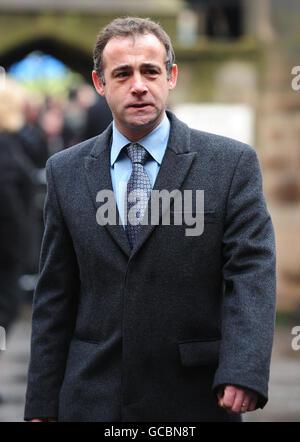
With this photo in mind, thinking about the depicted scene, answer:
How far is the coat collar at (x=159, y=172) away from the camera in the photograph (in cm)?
350

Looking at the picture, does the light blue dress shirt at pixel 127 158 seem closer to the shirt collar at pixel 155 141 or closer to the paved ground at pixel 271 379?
the shirt collar at pixel 155 141

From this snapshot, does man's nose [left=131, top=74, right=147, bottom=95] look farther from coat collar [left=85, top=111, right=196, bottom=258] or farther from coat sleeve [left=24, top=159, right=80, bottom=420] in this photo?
coat sleeve [left=24, top=159, right=80, bottom=420]

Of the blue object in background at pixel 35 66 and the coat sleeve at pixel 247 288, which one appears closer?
the coat sleeve at pixel 247 288

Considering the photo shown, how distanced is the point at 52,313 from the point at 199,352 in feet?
1.86

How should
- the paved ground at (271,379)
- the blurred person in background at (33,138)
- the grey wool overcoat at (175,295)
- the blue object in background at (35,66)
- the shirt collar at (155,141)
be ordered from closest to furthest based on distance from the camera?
the grey wool overcoat at (175,295), the shirt collar at (155,141), the paved ground at (271,379), the blurred person in background at (33,138), the blue object in background at (35,66)

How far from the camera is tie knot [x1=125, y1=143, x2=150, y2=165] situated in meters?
3.61

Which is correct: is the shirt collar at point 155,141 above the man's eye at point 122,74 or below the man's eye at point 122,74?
below

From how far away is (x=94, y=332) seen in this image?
3.58m

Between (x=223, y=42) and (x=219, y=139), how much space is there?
7.62 m

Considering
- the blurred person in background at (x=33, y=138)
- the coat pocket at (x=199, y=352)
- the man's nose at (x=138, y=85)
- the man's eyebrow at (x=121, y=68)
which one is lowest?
the coat pocket at (x=199, y=352)

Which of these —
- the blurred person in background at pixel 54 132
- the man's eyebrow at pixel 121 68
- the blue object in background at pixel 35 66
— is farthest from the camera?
the blurred person in background at pixel 54 132

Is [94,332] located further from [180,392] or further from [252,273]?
[252,273]

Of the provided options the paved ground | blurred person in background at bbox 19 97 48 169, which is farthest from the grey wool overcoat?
blurred person in background at bbox 19 97 48 169

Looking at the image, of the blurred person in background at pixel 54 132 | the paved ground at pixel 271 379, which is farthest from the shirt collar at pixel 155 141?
the blurred person in background at pixel 54 132
